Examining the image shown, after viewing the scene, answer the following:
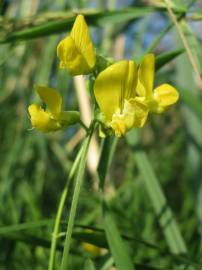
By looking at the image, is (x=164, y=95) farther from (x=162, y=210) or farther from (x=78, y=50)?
(x=162, y=210)

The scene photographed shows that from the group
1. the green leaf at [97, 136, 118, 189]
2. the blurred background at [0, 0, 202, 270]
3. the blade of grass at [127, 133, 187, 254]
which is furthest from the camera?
the blurred background at [0, 0, 202, 270]

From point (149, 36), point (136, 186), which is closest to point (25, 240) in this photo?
point (136, 186)

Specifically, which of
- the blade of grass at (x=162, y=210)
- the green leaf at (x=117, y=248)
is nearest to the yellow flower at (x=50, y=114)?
the green leaf at (x=117, y=248)

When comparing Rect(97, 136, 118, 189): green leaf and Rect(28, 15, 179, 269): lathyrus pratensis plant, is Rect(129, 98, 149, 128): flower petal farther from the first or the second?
Rect(97, 136, 118, 189): green leaf

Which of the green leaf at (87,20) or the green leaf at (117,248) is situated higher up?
the green leaf at (87,20)

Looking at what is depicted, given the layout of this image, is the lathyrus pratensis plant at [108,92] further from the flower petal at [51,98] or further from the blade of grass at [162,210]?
the blade of grass at [162,210]

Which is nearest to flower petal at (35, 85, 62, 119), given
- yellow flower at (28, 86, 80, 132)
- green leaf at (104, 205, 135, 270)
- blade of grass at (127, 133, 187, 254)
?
yellow flower at (28, 86, 80, 132)

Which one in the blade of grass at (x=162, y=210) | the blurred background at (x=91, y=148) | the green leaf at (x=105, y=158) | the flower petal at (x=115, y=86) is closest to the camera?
the flower petal at (x=115, y=86)
